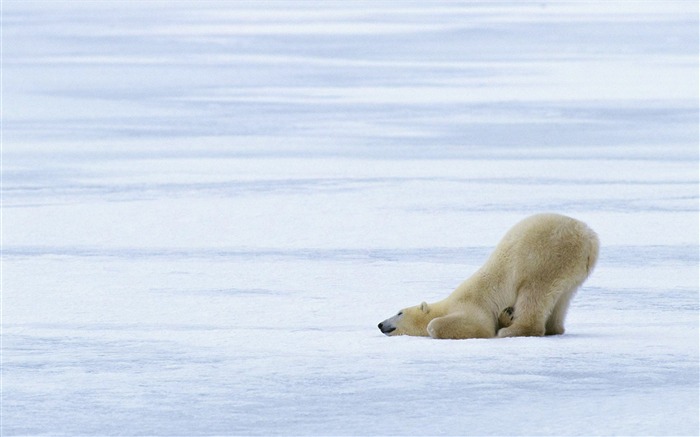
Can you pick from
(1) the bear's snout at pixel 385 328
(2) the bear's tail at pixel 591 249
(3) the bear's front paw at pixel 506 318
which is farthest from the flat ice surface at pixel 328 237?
(2) the bear's tail at pixel 591 249

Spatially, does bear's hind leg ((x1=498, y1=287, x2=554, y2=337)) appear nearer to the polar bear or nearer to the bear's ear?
the polar bear

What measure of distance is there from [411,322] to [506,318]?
31 centimetres

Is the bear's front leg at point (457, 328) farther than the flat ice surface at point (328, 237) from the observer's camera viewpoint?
Yes

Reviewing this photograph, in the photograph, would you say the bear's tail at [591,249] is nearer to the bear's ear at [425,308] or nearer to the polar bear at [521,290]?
the polar bear at [521,290]

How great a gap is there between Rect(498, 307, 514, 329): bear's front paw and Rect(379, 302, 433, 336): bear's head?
0.22 m

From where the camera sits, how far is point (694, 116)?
1255 cm

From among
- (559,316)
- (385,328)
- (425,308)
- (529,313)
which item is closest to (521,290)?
(529,313)

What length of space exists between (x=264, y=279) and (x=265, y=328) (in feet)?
3.55

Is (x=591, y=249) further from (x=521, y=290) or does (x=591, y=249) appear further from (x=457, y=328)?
(x=457, y=328)

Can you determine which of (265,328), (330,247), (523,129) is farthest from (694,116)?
(265,328)

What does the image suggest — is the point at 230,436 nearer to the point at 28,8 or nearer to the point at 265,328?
the point at 265,328

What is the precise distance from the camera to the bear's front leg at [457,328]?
437cm

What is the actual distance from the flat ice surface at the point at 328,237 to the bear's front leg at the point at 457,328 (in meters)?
0.07

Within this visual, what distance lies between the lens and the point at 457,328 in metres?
4.40
